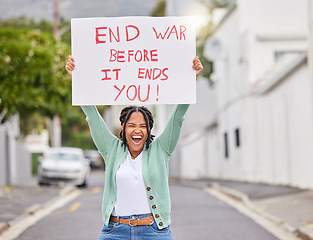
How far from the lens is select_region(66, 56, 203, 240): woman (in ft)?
15.6

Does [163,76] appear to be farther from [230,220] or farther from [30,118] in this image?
[30,118]

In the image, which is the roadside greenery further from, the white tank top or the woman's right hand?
the white tank top

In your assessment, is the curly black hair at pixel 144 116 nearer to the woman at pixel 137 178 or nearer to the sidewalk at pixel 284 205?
the woman at pixel 137 178

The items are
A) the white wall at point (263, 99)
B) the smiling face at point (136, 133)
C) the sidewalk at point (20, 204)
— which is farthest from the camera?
the white wall at point (263, 99)

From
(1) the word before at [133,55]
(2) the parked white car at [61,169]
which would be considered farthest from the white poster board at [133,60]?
(2) the parked white car at [61,169]

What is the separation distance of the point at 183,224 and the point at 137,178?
7566mm

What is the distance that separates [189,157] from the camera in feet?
146

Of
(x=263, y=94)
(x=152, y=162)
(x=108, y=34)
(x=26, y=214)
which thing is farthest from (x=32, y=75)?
(x=152, y=162)

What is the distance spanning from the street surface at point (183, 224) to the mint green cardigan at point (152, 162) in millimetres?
5627

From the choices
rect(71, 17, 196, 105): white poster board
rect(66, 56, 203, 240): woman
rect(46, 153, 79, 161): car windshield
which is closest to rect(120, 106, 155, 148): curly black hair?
rect(66, 56, 203, 240): woman

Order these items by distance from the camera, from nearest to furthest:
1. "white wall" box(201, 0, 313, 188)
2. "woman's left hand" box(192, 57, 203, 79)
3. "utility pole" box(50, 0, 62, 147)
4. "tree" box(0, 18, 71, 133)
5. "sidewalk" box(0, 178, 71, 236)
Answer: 1. "woman's left hand" box(192, 57, 203, 79)
2. "sidewalk" box(0, 178, 71, 236)
3. "white wall" box(201, 0, 313, 188)
4. "tree" box(0, 18, 71, 133)
5. "utility pole" box(50, 0, 62, 147)

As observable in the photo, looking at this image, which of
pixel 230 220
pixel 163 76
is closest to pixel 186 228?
pixel 230 220

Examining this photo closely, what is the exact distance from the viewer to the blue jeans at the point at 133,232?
4719 millimetres

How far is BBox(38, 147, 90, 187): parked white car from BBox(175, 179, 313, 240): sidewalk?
6.74 m
